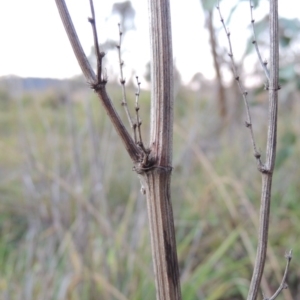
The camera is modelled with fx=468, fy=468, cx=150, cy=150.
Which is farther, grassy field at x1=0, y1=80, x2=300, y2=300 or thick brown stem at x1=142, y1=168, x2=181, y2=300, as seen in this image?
grassy field at x1=0, y1=80, x2=300, y2=300

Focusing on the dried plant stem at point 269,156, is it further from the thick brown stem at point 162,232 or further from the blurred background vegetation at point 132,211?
the blurred background vegetation at point 132,211

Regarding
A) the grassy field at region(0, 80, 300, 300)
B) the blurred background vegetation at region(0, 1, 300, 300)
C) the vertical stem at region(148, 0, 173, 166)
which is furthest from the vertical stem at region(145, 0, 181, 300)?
the grassy field at region(0, 80, 300, 300)

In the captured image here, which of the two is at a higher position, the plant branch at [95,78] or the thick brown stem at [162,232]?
the plant branch at [95,78]

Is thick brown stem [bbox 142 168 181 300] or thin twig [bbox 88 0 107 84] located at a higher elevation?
thin twig [bbox 88 0 107 84]

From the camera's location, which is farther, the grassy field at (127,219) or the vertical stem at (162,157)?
the grassy field at (127,219)

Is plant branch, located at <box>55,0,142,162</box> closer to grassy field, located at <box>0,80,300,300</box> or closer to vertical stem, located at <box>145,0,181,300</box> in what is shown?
vertical stem, located at <box>145,0,181,300</box>

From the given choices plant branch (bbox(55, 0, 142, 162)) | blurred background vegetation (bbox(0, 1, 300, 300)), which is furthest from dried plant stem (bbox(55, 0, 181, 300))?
blurred background vegetation (bbox(0, 1, 300, 300))

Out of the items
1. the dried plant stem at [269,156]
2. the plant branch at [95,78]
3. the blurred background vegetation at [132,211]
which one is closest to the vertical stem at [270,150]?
the dried plant stem at [269,156]

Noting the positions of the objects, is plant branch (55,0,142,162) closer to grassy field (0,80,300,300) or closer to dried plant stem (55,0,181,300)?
dried plant stem (55,0,181,300)
